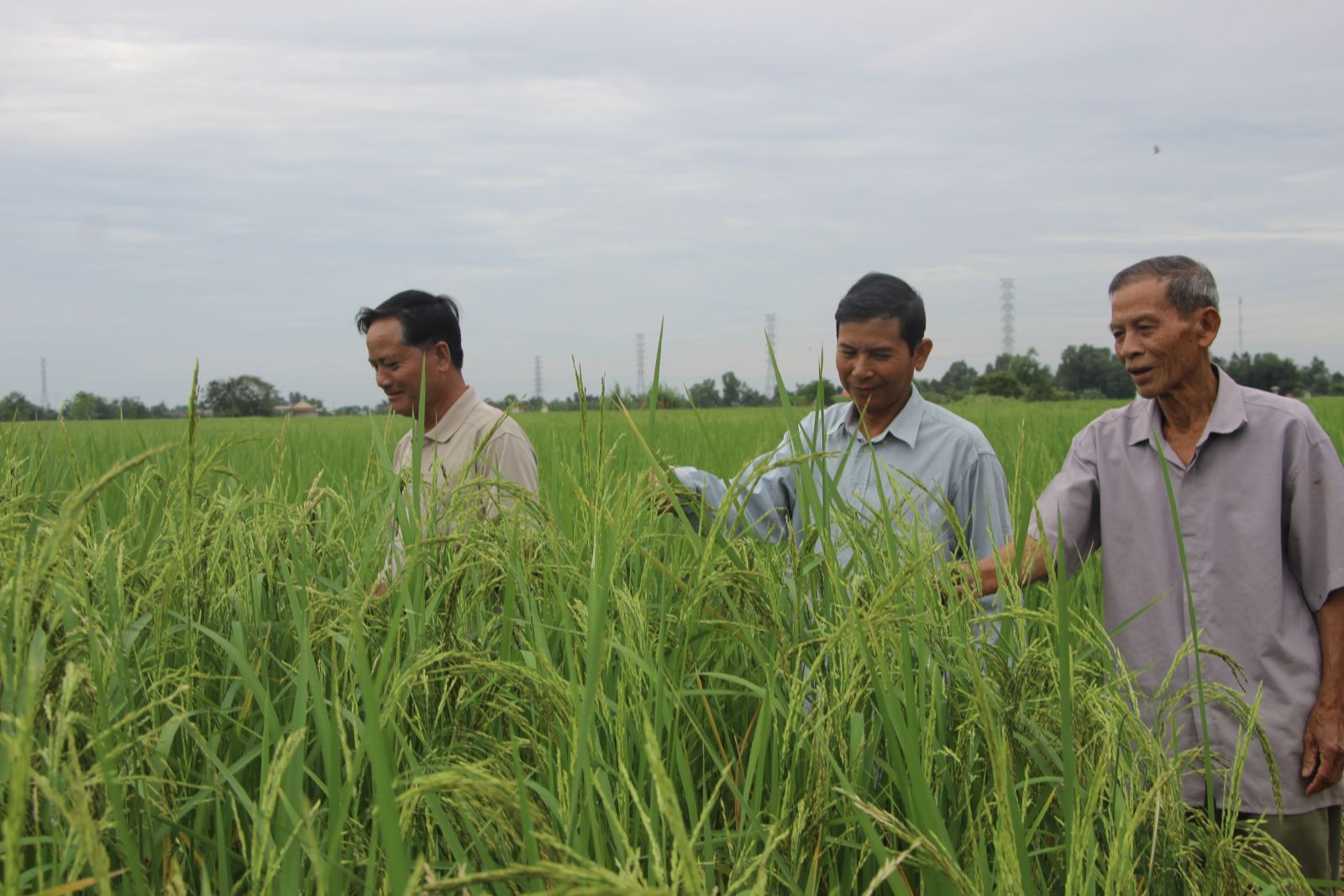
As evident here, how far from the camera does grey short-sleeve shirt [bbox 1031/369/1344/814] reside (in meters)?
2.13

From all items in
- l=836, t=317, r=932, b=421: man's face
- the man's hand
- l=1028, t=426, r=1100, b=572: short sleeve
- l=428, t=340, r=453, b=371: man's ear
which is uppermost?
l=428, t=340, r=453, b=371: man's ear

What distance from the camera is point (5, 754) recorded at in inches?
37.9

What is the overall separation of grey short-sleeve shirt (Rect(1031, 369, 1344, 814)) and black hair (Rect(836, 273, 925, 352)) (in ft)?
1.82

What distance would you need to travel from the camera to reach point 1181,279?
2.21 m

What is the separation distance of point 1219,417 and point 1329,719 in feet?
2.22

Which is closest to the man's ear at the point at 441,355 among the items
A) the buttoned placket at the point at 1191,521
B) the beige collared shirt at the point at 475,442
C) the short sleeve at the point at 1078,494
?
the beige collared shirt at the point at 475,442

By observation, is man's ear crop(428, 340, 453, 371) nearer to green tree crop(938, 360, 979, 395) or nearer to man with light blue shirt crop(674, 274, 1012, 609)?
man with light blue shirt crop(674, 274, 1012, 609)

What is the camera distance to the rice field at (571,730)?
0.93 m

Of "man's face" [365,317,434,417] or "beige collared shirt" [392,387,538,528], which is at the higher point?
"man's face" [365,317,434,417]

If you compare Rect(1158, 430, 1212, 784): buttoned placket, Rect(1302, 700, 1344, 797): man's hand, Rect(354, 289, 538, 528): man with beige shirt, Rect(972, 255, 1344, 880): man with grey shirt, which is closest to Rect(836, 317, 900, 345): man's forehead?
Rect(972, 255, 1344, 880): man with grey shirt

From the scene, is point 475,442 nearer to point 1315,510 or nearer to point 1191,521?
point 1191,521

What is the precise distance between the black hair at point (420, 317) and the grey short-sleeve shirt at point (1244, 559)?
190cm

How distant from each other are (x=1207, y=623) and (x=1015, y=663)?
4.06ft

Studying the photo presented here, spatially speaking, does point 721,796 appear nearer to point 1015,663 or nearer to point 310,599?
point 1015,663
